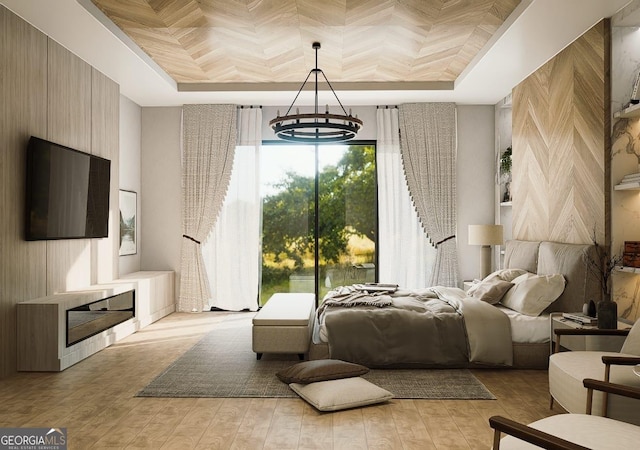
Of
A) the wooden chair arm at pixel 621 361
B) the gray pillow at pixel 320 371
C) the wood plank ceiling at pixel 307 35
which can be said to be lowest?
the gray pillow at pixel 320 371

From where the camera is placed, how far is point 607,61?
4465 millimetres

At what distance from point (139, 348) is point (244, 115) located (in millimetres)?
3740

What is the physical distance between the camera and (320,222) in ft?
25.9

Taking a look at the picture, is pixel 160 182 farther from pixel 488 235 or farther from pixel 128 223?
pixel 488 235

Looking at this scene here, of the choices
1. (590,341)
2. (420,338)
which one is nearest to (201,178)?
(420,338)

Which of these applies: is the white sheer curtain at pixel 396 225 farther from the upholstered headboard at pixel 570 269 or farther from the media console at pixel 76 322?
the media console at pixel 76 322

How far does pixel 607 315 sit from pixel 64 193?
4698 mm

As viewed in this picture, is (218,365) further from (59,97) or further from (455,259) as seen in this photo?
(455,259)

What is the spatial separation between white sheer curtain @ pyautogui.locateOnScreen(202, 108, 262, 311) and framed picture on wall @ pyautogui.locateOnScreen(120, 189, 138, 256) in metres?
0.97

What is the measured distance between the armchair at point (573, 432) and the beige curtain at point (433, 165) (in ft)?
17.5

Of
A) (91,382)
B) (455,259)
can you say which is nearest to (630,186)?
(455,259)

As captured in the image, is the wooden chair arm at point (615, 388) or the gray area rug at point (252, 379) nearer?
the wooden chair arm at point (615, 388)

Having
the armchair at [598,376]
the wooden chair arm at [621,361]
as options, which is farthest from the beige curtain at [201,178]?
the wooden chair arm at [621,361]

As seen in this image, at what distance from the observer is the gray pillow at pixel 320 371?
398 cm
